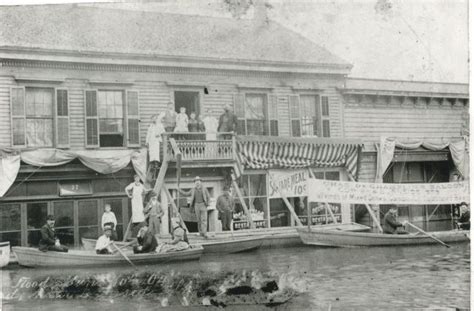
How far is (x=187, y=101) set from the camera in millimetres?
13594

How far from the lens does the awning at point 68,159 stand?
12.2 m

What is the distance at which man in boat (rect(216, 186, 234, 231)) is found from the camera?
13.4m

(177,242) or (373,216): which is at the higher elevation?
(373,216)

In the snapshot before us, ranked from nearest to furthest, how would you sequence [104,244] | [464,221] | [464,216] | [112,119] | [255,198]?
1. [104,244]
2. [464,221]
3. [464,216]
4. [112,119]
5. [255,198]

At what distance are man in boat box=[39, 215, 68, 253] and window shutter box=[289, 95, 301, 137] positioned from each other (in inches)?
232

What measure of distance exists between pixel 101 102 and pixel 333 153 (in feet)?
18.3

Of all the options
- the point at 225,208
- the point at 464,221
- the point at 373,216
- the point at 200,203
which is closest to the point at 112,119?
the point at 200,203

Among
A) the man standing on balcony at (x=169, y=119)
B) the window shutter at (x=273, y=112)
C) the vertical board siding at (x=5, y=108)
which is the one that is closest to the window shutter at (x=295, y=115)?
the window shutter at (x=273, y=112)

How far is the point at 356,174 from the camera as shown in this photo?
45.3 feet

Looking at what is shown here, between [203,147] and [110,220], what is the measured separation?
9.17ft

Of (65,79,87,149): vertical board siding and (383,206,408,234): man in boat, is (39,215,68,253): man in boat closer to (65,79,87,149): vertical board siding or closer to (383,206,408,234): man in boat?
(65,79,87,149): vertical board siding

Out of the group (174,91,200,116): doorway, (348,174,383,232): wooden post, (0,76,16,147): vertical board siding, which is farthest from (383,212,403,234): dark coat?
(0,76,16,147): vertical board siding

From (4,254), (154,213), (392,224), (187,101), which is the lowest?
(4,254)

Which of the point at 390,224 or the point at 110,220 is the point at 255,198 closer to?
the point at 390,224
